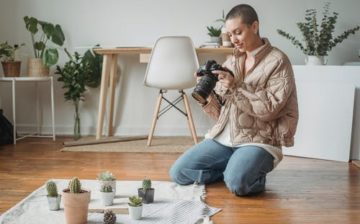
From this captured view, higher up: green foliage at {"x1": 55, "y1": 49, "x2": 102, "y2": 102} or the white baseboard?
green foliage at {"x1": 55, "y1": 49, "x2": 102, "y2": 102}

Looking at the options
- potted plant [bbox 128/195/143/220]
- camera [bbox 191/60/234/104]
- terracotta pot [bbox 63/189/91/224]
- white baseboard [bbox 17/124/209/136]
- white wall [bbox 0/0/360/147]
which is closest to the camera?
terracotta pot [bbox 63/189/91/224]

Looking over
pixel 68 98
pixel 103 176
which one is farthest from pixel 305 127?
pixel 68 98

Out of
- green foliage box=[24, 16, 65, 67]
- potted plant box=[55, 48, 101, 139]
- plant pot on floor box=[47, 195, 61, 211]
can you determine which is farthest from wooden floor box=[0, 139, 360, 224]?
green foliage box=[24, 16, 65, 67]

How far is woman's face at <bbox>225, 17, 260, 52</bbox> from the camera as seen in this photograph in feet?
6.30

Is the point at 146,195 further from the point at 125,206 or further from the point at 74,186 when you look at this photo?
the point at 74,186

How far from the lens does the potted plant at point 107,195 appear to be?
71.9 inches

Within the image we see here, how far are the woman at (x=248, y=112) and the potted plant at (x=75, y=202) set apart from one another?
2.17 feet

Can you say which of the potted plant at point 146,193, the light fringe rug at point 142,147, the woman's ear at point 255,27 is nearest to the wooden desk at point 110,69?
the light fringe rug at point 142,147

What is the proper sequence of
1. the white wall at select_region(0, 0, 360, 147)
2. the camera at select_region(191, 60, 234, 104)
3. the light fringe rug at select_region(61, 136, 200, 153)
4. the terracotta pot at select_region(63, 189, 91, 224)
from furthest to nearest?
the white wall at select_region(0, 0, 360, 147) → the light fringe rug at select_region(61, 136, 200, 153) → the camera at select_region(191, 60, 234, 104) → the terracotta pot at select_region(63, 189, 91, 224)

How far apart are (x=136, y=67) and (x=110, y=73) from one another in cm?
23

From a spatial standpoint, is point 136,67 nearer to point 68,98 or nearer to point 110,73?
point 110,73

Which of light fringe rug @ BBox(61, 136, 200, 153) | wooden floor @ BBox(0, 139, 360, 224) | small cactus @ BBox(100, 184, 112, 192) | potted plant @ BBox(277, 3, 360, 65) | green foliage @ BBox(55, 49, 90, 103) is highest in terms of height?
potted plant @ BBox(277, 3, 360, 65)

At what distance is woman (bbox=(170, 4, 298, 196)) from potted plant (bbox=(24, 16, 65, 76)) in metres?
1.60

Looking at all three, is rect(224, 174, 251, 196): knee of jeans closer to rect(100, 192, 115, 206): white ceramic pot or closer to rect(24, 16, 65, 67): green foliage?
rect(100, 192, 115, 206): white ceramic pot
